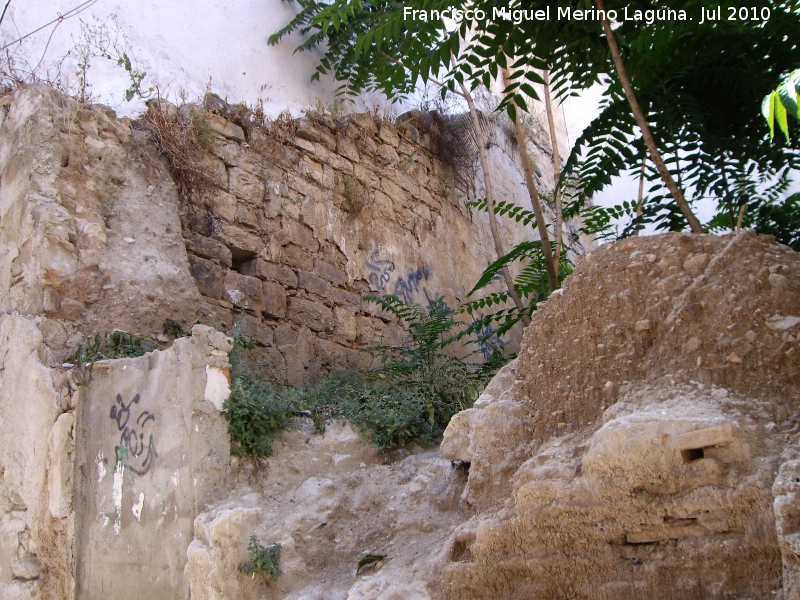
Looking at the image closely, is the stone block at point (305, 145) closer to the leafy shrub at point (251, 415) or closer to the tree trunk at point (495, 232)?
the tree trunk at point (495, 232)

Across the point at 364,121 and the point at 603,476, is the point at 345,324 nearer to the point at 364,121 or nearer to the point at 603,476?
the point at 364,121

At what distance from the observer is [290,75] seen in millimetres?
7195

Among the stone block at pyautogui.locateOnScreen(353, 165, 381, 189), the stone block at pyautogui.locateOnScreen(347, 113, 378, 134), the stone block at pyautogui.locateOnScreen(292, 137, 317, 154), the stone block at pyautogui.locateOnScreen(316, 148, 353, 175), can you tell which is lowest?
the stone block at pyautogui.locateOnScreen(353, 165, 381, 189)

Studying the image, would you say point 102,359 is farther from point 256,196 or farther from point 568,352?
point 568,352

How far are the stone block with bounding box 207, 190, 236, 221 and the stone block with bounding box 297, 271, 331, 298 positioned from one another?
2.40 feet

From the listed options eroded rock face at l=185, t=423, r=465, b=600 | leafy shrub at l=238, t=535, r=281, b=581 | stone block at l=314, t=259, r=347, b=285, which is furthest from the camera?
stone block at l=314, t=259, r=347, b=285

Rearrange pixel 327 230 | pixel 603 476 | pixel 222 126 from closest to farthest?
pixel 603 476, pixel 222 126, pixel 327 230

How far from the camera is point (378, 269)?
6660 mm

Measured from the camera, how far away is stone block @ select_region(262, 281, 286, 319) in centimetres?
567

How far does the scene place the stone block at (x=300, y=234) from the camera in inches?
239

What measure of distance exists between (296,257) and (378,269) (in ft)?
2.91

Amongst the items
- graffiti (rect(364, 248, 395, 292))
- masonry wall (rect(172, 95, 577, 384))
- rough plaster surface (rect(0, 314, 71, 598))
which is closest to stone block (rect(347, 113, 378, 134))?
masonry wall (rect(172, 95, 577, 384))

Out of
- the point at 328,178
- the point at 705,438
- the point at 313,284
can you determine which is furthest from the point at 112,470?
the point at 328,178

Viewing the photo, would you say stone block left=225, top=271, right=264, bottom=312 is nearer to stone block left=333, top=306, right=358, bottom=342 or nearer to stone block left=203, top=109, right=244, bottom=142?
stone block left=333, top=306, right=358, bottom=342
